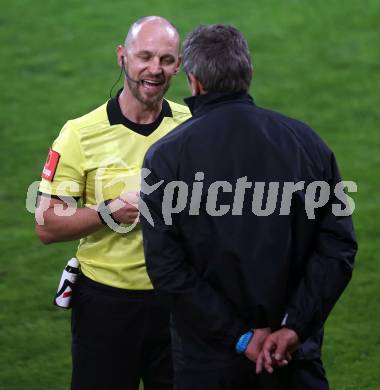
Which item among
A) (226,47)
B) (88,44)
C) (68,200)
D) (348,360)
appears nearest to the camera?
(226,47)

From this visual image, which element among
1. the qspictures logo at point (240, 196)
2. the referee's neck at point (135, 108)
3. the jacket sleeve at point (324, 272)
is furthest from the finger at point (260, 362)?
the referee's neck at point (135, 108)

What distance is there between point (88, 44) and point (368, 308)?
527cm

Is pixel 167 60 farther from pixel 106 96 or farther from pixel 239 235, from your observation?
pixel 106 96

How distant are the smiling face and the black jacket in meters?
0.57

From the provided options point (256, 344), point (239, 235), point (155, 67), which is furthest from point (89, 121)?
point (256, 344)

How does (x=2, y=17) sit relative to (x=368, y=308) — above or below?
above

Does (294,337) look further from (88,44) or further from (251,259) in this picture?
(88,44)

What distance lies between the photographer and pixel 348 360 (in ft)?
17.7

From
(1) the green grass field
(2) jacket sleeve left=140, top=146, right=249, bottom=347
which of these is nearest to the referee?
(2) jacket sleeve left=140, top=146, right=249, bottom=347

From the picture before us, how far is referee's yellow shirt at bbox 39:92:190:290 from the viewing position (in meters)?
3.78

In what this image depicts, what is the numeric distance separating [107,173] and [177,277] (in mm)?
739

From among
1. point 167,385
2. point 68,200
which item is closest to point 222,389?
point 167,385

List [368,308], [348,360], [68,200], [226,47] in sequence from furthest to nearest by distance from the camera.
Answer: [368,308], [348,360], [68,200], [226,47]

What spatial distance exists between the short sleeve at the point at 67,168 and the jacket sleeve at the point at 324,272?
3.10 ft
